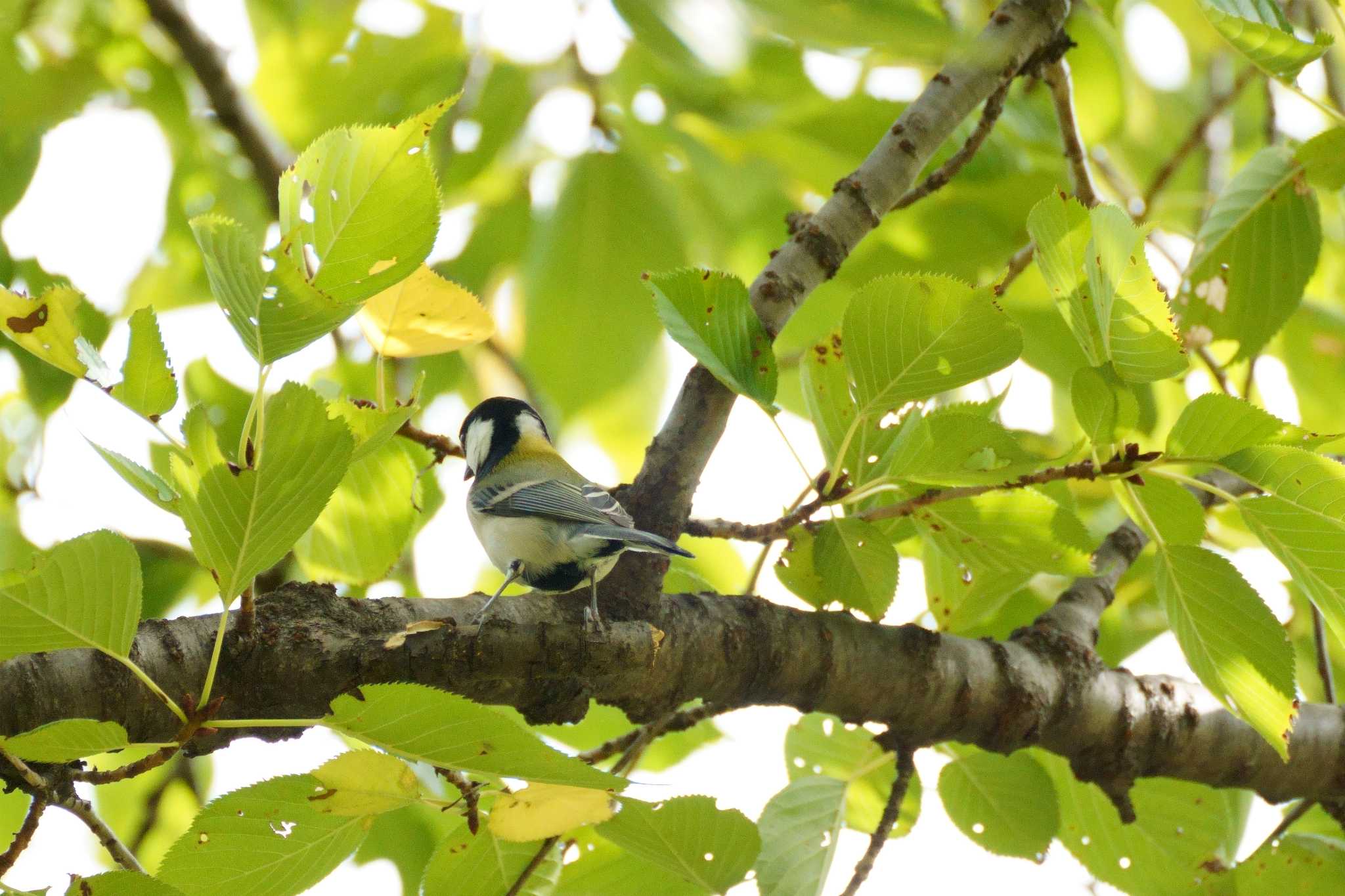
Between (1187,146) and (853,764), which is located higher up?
(1187,146)

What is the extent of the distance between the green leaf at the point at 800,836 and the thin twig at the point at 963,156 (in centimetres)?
96

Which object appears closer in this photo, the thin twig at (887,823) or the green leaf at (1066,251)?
the green leaf at (1066,251)

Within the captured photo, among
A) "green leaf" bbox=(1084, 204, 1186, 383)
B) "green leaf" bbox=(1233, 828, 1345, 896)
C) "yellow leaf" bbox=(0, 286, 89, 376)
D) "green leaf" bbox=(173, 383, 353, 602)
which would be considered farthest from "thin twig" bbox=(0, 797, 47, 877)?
"green leaf" bbox=(1233, 828, 1345, 896)

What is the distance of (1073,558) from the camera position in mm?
1600

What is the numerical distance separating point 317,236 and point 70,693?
20.6 inches

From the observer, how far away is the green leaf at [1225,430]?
1284 mm

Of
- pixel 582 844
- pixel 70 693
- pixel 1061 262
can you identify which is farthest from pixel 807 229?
pixel 70 693

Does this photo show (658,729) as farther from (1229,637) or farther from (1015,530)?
(1229,637)

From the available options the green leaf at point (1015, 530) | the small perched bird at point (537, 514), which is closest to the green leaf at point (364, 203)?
the small perched bird at point (537, 514)

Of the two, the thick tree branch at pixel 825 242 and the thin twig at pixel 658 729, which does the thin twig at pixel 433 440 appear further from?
the thin twig at pixel 658 729

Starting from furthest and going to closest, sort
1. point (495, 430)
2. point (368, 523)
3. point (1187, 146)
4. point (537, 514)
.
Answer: point (495, 430), point (1187, 146), point (537, 514), point (368, 523)

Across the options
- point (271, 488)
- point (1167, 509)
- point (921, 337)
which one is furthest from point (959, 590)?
point (271, 488)

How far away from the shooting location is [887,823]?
169 cm

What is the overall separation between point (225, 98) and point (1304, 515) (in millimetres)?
2783
